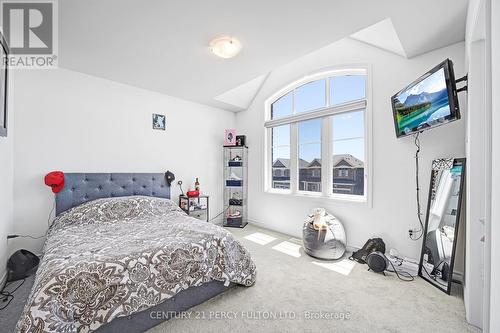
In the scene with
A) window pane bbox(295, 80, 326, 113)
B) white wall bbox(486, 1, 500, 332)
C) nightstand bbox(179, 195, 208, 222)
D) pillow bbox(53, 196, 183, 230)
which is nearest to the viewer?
white wall bbox(486, 1, 500, 332)

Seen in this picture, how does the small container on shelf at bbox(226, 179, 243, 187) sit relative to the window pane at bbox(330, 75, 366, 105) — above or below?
below

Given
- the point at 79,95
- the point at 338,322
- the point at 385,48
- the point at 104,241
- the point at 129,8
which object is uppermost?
the point at 385,48

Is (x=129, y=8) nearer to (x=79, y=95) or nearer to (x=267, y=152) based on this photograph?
(x=79, y=95)

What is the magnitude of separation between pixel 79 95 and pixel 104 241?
2.25 meters

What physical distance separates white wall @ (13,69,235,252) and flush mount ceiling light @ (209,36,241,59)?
1873 mm

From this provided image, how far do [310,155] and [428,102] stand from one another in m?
1.81

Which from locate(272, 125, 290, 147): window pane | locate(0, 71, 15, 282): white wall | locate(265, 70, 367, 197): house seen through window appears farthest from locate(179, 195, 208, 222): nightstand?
locate(0, 71, 15, 282): white wall

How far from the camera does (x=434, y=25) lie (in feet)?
6.41

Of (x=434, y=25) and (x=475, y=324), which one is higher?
(x=434, y=25)

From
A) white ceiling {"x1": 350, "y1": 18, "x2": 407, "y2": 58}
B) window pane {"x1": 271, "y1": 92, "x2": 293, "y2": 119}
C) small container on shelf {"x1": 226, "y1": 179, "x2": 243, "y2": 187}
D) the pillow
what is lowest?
the pillow

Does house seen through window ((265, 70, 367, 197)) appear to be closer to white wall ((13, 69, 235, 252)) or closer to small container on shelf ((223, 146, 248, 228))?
small container on shelf ((223, 146, 248, 228))

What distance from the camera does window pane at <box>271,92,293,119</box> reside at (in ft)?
13.1

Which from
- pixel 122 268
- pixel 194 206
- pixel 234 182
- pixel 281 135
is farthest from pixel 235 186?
pixel 122 268

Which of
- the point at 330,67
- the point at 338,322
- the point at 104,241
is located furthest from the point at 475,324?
the point at 330,67
